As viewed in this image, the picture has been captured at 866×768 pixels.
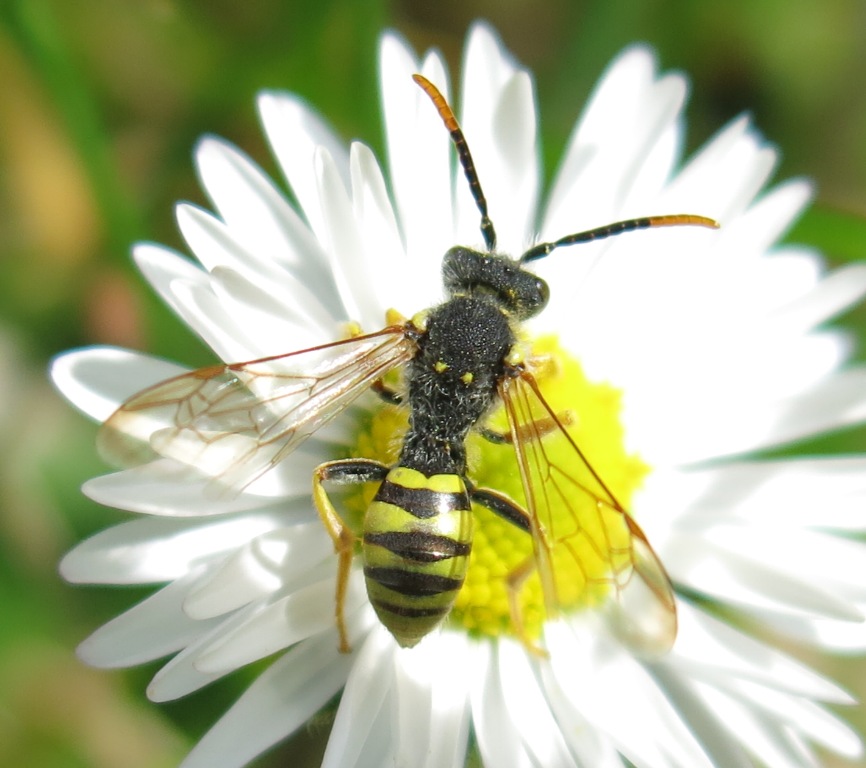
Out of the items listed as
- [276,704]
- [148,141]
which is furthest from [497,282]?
[148,141]

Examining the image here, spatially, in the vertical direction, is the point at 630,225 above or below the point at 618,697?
above

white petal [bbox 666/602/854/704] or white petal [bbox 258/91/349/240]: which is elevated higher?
white petal [bbox 258/91/349/240]

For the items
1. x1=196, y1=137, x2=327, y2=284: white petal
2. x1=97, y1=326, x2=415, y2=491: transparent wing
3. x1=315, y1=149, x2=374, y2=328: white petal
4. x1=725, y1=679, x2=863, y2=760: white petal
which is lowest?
x1=725, y1=679, x2=863, y2=760: white petal

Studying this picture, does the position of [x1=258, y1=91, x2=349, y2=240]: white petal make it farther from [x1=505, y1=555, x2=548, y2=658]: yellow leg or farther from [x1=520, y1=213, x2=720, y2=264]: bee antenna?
[x1=505, y1=555, x2=548, y2=658]: yellow leg

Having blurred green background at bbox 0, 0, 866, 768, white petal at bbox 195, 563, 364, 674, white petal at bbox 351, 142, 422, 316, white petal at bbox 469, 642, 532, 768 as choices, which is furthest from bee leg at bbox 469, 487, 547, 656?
blurred green background at bbox 0, 0, 866, 768

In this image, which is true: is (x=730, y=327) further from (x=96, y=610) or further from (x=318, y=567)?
(x=96, y=610)

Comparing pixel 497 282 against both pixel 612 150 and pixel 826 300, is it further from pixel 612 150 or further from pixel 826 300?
pixel 826 300

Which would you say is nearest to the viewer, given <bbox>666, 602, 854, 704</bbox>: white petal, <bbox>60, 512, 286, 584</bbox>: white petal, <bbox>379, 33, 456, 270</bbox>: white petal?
<bbox>666, 602, 854, 704</bbox>: white petal
